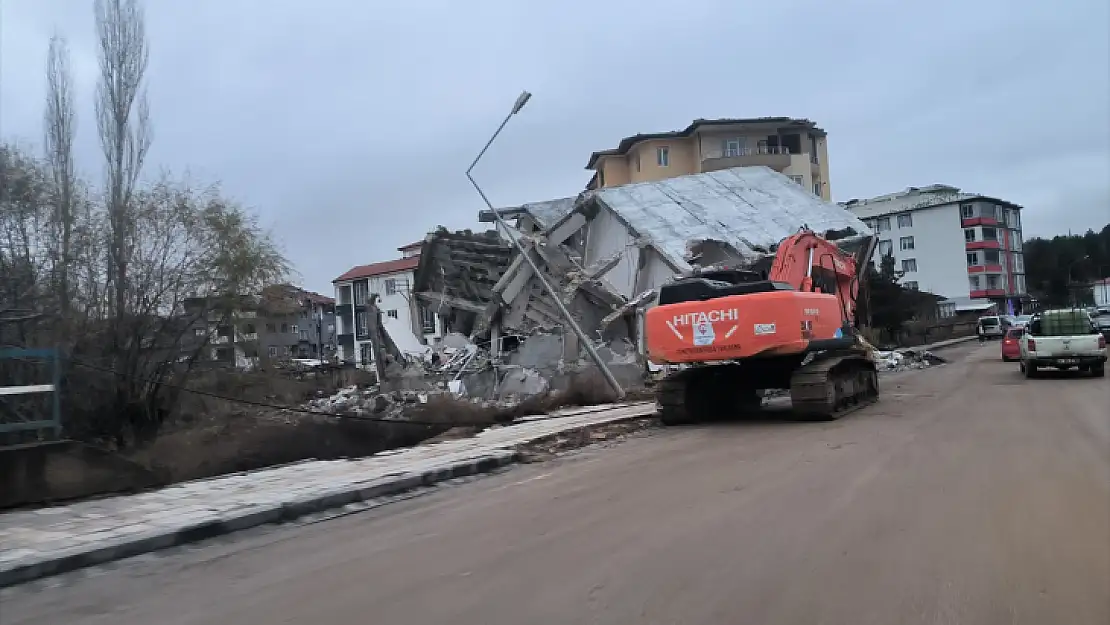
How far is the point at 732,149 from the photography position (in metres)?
57.1

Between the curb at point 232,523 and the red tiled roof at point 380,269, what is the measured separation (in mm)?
63685

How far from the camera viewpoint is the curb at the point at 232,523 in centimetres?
612

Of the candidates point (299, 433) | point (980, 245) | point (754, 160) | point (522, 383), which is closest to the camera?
point (299, 433)

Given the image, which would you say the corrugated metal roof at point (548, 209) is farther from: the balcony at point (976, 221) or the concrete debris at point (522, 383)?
the balcony at point (976, 221)

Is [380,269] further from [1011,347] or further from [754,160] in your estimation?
[1011,347]

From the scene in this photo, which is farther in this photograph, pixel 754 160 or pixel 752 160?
pixel 752 160

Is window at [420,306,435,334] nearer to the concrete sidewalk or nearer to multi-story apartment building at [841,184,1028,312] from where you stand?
the concrete sidewalk

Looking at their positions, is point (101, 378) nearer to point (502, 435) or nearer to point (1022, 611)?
point (502, 435)

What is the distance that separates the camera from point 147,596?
18.0 ft

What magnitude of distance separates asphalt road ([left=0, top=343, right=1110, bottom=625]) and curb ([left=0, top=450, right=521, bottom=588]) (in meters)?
0.32

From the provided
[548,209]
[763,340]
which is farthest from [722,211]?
[763,340]

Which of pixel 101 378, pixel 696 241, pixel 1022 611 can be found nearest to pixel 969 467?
pixel 1022 611

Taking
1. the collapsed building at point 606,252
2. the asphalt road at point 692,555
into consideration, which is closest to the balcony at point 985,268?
the collapsed building at point 606,252

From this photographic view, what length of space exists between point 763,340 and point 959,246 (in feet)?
259
